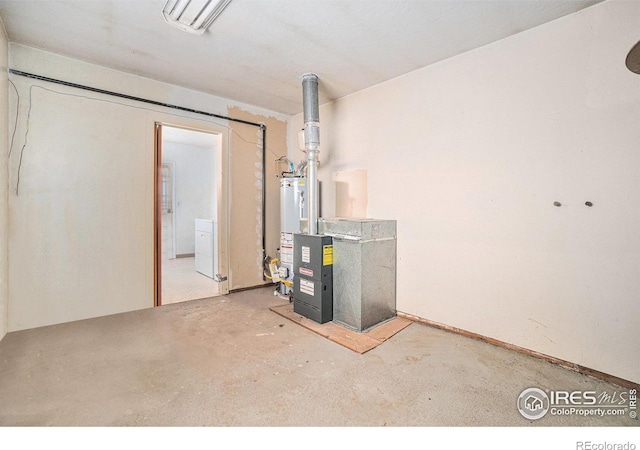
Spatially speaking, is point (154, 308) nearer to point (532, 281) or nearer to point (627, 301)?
point (532, 281)

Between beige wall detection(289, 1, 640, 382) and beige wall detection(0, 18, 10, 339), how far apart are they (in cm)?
320

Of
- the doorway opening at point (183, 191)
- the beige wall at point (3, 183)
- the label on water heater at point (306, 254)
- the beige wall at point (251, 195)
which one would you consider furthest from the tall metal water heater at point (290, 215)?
the doorway opening at point (183, 191)

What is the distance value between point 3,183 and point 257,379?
8.34 feet

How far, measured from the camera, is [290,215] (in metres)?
3.50

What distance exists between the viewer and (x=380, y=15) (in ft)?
6.45

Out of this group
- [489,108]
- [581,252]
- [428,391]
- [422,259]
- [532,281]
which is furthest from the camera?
[422,259]

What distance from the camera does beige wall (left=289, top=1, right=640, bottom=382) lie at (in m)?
1.76

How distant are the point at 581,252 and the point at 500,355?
2.95 feet

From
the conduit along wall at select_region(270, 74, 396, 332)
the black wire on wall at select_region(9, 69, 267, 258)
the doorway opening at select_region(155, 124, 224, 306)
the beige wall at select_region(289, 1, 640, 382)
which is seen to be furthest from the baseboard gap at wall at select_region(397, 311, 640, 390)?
the doorway opening at select_region(155, 124, 224, 306)

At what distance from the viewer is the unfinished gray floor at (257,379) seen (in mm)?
1444

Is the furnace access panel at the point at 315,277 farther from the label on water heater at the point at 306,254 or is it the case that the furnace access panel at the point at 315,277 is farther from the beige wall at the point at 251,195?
the beige wall at the point at 251,195

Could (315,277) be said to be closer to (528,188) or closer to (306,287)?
(306,287)
